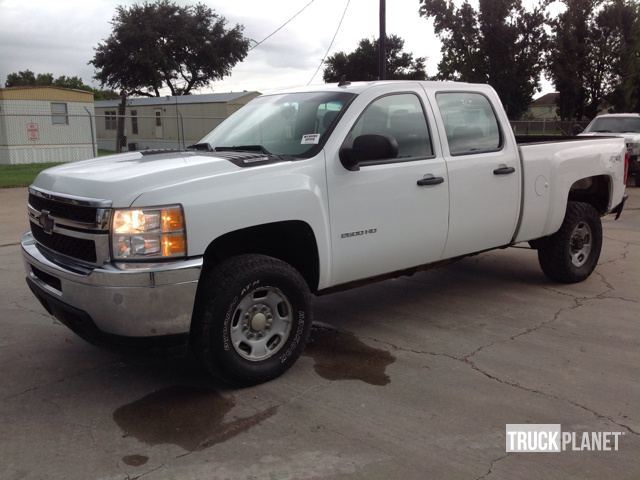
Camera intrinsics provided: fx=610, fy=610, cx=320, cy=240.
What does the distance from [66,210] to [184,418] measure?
142cm

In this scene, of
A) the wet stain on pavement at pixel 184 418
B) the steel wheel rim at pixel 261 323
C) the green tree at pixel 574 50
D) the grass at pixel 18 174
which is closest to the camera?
the wet stain on pavement at pixel 184 418

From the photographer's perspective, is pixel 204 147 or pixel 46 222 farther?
pixel 204 147

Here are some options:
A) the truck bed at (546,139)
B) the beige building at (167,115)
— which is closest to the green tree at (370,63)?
the beige building at (167,115)

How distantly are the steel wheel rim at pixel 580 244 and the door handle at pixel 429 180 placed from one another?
7.46 ft

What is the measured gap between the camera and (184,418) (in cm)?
345

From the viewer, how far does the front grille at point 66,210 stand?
3434 millimetres

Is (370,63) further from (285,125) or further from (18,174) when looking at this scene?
(285,125)

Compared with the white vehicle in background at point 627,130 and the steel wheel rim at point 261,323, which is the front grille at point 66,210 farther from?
the white vehicle in background at point 627,130

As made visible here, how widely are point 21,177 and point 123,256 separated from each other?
15.9 m

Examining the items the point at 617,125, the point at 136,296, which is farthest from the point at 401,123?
the point at 617,125

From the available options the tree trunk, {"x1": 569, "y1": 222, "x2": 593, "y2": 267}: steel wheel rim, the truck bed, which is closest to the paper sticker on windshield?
the truck bed

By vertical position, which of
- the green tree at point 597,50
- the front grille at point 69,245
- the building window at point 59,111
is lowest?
the front grille at point 69,245

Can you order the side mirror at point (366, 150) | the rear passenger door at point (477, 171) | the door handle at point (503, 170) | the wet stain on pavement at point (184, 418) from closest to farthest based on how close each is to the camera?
1. the wet stain on pavement at point (184, 418)
2. the side mirror at point (366, 150)
3. the rear passenger door at point (477, 171)
4. the door handle at point (503, 170)

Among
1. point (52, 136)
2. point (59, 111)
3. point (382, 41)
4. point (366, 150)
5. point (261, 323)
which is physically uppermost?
point (382, 41)
